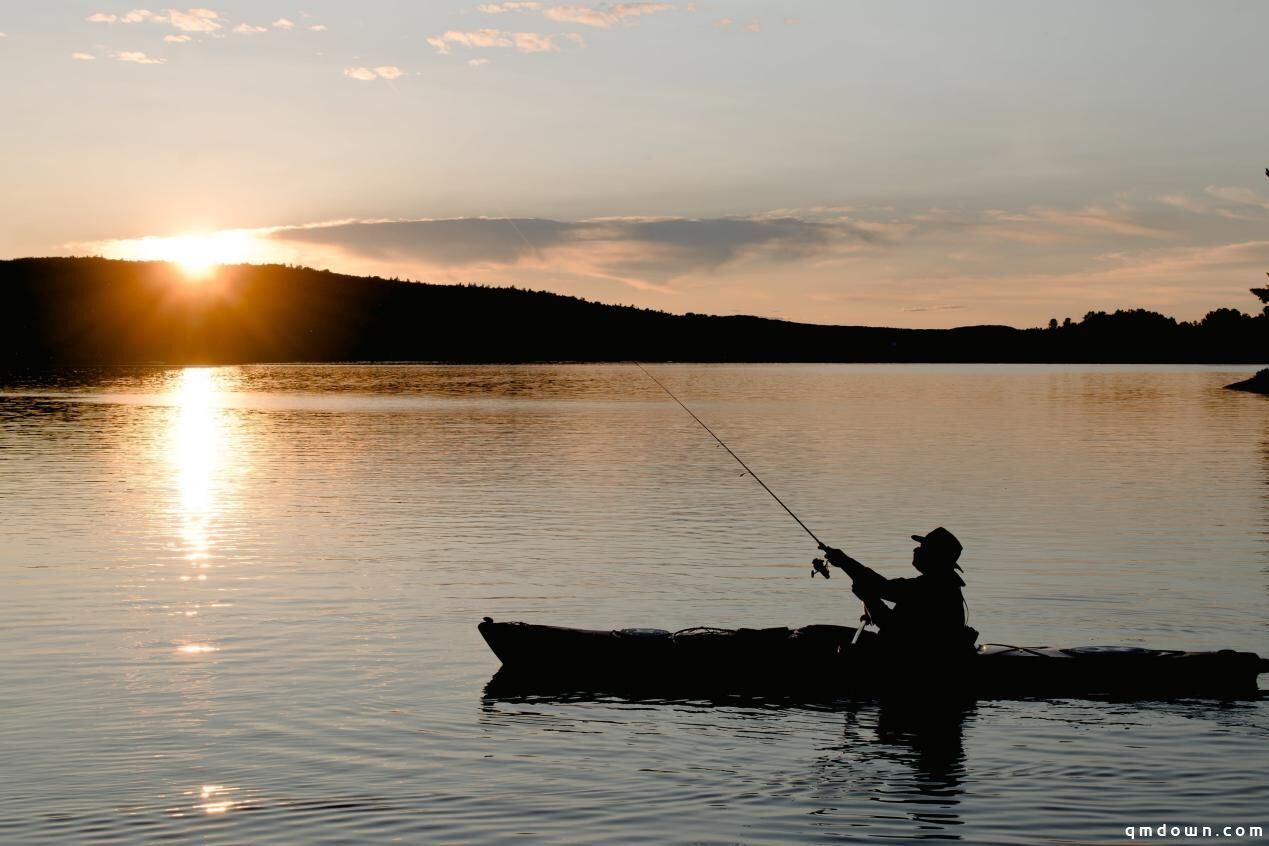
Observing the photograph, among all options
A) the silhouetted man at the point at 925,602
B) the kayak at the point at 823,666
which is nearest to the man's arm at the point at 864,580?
the silhouetted man at the point at 925,602

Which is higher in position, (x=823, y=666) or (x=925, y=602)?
(x=925, y=602)

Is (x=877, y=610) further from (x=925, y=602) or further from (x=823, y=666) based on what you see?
(x=823, y=666)

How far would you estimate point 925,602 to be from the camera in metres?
17.5

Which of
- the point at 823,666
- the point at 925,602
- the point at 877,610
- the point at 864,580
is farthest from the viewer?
the point at 823,666

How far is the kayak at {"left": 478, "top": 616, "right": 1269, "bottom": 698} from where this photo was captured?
58.5ft

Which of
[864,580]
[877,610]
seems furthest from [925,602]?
[864,580]

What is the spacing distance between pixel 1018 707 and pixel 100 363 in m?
192

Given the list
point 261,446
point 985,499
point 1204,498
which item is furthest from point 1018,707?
point 261,446

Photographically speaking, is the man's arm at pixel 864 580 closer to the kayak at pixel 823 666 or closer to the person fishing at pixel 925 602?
the person fishing at pixel 925 602

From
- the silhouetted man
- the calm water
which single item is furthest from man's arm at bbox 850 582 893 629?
the calm water

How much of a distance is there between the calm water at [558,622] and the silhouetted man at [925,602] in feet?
2.90

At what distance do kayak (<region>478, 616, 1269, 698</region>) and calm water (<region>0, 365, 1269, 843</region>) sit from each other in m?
0.56

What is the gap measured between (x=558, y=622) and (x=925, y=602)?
7.30 m

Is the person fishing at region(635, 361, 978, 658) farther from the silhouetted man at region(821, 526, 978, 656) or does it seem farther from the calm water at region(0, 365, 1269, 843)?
the calm water at region(0, 365, 1269, 843)
